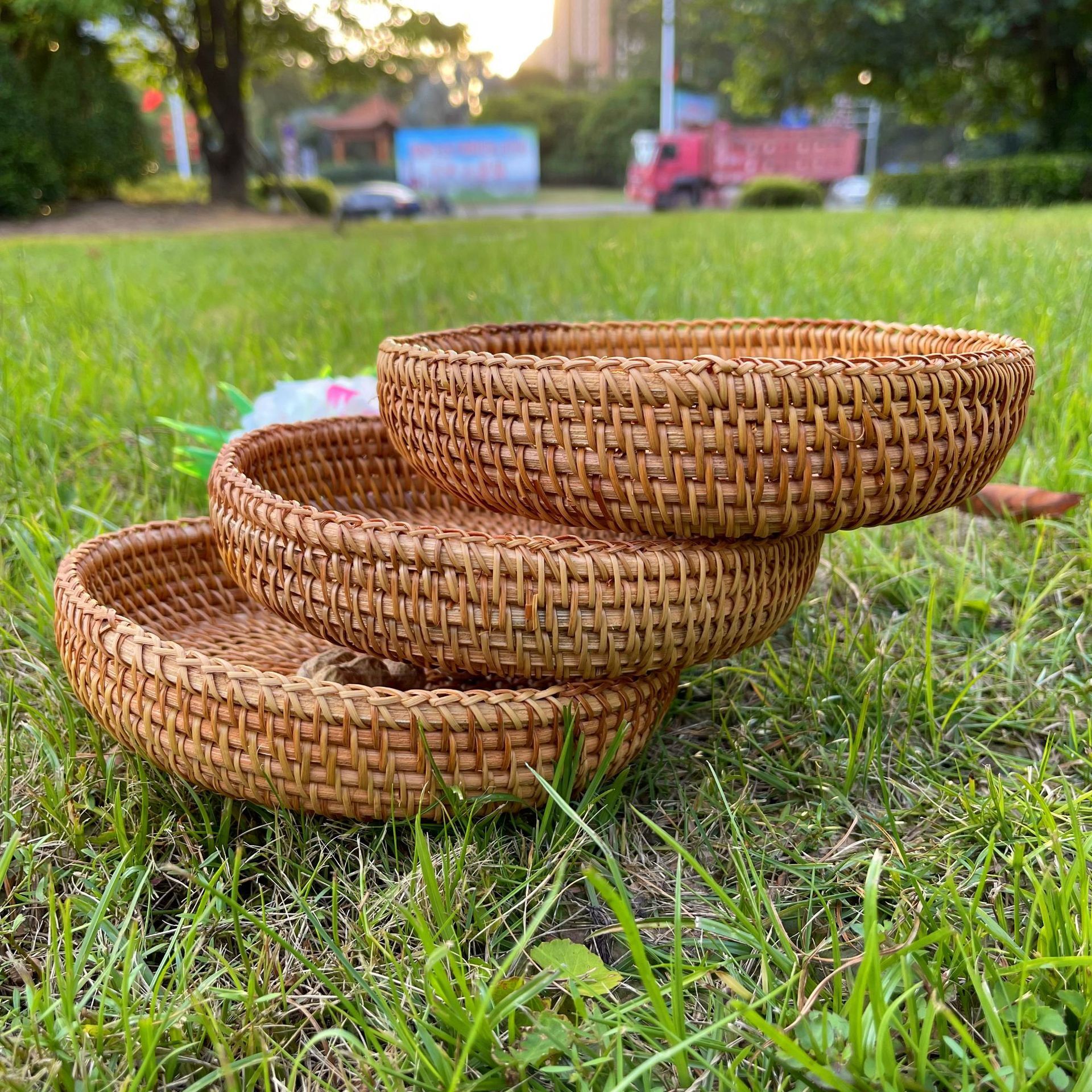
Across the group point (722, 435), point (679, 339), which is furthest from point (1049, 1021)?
point (679, 339)

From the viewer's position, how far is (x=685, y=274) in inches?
123

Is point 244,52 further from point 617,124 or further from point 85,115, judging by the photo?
point 617,124

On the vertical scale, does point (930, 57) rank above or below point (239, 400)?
above

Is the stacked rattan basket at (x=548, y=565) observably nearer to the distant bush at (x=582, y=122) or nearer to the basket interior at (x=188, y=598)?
the basket interior at (x=188, y=598)

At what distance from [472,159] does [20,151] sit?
15181 millimetres

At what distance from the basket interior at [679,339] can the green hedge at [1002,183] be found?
10.3 metres

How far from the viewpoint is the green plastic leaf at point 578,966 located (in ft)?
1.95

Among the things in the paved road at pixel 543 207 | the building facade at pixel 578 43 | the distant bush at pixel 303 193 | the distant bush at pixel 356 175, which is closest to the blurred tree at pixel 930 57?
the paved road at pixel 543 207

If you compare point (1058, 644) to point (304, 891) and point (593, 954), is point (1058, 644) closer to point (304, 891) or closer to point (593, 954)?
point (593, 954)

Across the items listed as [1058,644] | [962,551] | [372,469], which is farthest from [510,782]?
[962,551]

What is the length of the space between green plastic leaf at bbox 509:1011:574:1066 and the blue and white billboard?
24.2m

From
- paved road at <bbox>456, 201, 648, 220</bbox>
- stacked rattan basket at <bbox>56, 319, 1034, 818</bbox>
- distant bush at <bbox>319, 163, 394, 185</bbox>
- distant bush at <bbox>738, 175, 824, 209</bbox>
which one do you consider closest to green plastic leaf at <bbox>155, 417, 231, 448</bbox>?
stacked rattan basket at <bbox>56, 319, 1034, 818</bbox>

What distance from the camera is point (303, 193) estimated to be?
1446cm

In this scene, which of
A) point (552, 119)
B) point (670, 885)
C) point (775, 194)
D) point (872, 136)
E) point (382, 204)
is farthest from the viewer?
point (872, 136)
